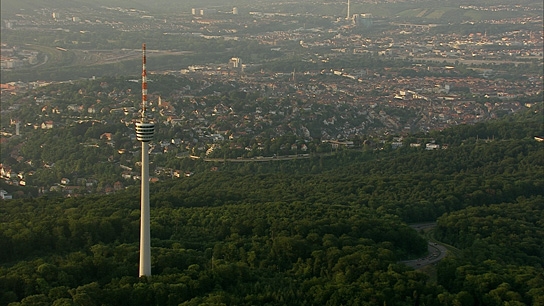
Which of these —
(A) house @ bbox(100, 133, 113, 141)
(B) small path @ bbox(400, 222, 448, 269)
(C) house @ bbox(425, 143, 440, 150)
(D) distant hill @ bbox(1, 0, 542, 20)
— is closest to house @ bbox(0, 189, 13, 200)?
(A) house @ bbox(100, 133, 113, 141)

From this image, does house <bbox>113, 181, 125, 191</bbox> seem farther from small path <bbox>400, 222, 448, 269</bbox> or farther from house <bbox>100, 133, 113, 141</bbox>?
small path <bbox>400, 222, 448, 269</bbox>

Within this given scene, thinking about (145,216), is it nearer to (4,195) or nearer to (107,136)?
(4,195)

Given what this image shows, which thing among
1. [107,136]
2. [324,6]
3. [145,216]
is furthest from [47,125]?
[324,6]

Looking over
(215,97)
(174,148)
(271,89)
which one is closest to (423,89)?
(271,89)

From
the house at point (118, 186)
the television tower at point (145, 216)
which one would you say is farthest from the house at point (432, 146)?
the television tower at point (145, 216)

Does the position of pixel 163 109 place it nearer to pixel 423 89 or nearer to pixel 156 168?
pixel 156 168

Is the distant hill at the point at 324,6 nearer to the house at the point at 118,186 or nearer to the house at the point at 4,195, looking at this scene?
the house at the point at 118,186

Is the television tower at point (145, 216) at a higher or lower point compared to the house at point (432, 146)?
higher

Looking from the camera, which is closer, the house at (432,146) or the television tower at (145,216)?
the television tower at (145,216)
